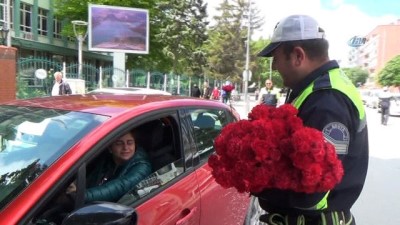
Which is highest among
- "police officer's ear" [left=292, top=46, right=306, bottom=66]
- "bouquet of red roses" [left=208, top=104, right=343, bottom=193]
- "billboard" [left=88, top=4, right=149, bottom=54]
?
"billboard" [left=88, top=4, right=149, bottom=54]

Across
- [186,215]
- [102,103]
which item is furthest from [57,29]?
[186,215]

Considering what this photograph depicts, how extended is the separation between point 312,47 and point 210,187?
4.88 ft

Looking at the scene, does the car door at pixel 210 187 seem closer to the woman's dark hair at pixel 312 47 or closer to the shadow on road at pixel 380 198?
the woman's dark hair at pixel 312 47

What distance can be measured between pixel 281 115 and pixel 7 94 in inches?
413

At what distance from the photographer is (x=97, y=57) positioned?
45.1 metres

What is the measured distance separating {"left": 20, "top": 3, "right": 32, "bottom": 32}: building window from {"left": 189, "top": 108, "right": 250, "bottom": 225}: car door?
110 feet

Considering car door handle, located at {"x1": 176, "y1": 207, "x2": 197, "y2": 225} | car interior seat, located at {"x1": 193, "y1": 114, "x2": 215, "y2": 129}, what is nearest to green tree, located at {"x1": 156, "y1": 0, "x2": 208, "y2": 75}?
car interior seat, located at {"x1": 193, "y1": 114, "x2": 215, "y2": 129}

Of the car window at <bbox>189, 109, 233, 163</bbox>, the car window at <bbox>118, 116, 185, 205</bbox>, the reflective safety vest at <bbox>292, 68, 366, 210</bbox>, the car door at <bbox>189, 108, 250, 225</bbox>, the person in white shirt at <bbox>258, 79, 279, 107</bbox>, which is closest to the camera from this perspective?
the reflective safety vest at <bbox>292, 68, 366, 210</bbox>

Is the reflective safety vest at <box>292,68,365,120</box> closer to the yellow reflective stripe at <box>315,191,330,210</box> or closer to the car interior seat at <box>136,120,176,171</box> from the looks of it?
the yellow reflective stripe at <box>315,191,330,210</box>

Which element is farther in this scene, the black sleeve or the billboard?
the billboard

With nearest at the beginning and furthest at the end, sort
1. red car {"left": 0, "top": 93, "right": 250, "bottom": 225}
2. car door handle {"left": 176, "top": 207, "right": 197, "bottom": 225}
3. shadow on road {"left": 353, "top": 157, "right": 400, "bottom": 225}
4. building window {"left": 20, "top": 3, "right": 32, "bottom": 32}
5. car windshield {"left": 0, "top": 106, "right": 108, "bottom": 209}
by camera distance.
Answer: red car {"left": 0, "top": 93, "right": 250, "bottom": 225}
car windshield {"left": 0, "top": 106, "right": 108, "bottom": 209}
car door handle {"left": 176, "top": 207, "right": 197, "bottom": 225}
shadow on road {"left": 353, "top": 157, "right": 400, "bottom": 225}
building window {"left": 20, "top": 3, "right": 32, "bottom": 32}

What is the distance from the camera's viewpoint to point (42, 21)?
36562mm

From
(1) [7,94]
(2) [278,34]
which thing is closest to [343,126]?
(2) [278,34]

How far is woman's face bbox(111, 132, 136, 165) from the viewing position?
2797 mm
